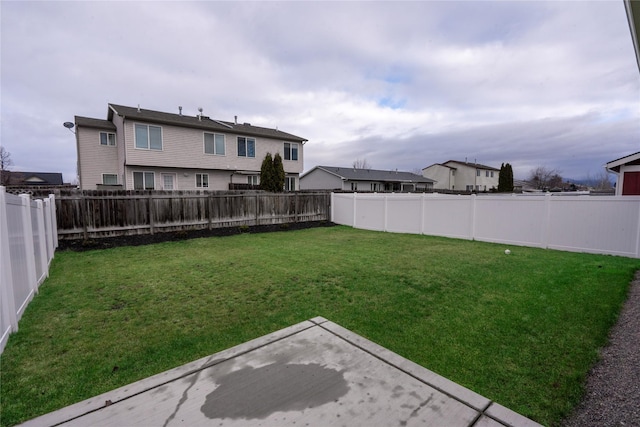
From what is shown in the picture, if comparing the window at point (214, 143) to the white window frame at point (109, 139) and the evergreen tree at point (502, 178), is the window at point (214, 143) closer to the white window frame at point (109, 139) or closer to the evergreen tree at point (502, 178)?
the white window frame at point (109, 139)

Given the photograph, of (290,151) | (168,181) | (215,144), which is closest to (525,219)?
(290,151)

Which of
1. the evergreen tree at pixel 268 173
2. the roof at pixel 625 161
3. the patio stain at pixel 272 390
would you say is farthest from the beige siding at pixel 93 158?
the roof at pixel 625 161

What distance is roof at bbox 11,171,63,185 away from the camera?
137 feet

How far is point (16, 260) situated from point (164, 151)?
597 inches

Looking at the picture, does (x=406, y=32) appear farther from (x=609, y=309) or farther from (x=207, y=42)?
(x=609, y=309)

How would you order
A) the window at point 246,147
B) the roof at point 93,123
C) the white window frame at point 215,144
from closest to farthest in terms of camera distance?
the roof at point 93,123 → the white window frame at point 215,144 → the window at point 246,147

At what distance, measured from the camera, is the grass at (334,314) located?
7.83 feet

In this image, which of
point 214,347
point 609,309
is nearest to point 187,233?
point 214,347

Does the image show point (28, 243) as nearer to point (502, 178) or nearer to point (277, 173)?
point (277, 173)

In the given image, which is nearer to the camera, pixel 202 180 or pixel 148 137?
pixel 148 137

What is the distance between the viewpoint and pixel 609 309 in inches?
150

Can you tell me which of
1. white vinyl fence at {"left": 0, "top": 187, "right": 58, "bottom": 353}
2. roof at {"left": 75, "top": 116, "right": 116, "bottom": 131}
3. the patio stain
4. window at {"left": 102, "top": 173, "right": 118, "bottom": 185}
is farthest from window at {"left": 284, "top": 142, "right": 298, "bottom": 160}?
the patio stain

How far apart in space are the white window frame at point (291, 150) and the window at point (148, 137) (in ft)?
27.8

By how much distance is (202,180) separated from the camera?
1880cm
